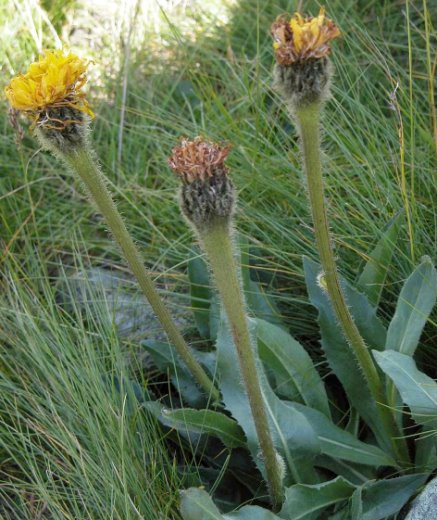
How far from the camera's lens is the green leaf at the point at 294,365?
2646 mm

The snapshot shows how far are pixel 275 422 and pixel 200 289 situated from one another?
2.46 feet

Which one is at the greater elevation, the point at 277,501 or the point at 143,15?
the point at 143,15

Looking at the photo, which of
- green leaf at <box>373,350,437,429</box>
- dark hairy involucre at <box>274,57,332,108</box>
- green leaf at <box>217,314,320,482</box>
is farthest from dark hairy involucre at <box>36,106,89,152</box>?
green leaf at <box>373,350,437,429</box>

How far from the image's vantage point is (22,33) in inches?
188

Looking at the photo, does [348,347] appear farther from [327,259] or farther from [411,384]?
[327,259]

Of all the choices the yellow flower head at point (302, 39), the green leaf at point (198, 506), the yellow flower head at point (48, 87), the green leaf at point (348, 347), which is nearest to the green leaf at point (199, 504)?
the green leaf at point (198, 506)

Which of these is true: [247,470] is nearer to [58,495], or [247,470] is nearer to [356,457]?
[356,457]

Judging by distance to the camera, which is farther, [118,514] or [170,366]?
[170,366]

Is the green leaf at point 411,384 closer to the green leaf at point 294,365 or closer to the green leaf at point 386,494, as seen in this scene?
the green leaf at point 386,494

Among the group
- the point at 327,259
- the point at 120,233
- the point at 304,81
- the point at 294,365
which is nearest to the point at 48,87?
the point at 120,233

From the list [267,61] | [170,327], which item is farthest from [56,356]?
[267,61]

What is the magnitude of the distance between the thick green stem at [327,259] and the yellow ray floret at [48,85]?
552 millimetres

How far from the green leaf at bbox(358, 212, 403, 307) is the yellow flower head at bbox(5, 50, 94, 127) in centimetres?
122

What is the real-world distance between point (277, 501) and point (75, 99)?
4.20 feet
